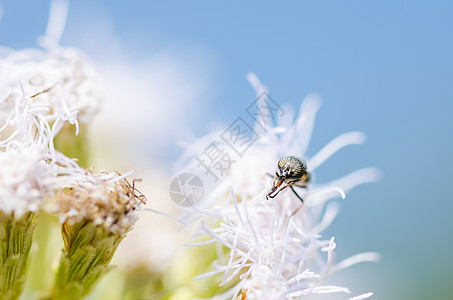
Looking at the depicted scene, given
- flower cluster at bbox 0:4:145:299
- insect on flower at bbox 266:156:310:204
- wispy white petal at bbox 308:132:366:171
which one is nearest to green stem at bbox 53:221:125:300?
flower cluster at bbox 0:4:145:299

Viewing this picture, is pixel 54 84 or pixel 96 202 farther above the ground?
pixel 54 84

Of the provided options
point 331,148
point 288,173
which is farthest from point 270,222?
point 331,148

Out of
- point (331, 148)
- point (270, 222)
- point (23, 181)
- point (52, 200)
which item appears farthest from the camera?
point (331, 148)

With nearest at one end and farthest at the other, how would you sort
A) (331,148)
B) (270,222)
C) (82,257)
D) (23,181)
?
(23,181)
(82,257)
(270,222)
(331,148)

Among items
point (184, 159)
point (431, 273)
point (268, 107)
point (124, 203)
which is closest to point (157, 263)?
point (184, 159)

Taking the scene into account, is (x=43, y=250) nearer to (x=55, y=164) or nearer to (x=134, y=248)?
(x=134, y=248)

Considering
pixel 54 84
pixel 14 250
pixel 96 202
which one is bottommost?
pixel 14 250

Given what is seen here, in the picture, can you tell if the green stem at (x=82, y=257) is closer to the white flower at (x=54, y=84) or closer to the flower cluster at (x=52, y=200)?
the flower cluster at (x=52, y=200)

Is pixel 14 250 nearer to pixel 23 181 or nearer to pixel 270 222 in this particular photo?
pixel 23 181

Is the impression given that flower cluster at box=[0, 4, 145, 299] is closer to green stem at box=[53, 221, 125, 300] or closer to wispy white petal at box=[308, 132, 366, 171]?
green stem at box=[53, 221, 125, 300]
